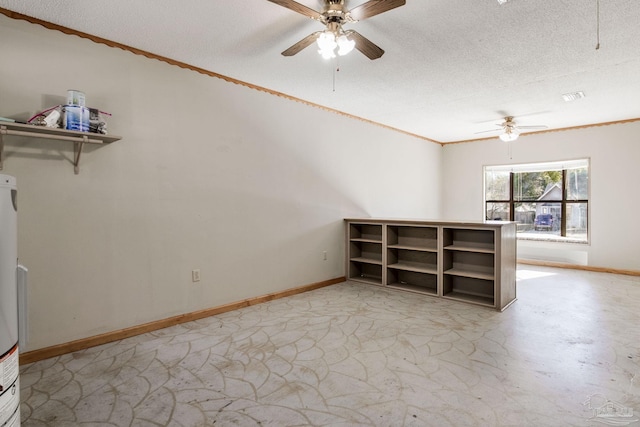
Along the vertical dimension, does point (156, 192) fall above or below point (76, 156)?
below

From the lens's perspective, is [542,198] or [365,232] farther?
[542,198]

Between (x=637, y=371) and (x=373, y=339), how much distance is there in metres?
1.81

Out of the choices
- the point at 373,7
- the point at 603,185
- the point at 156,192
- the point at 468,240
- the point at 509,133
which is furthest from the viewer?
the point at 603,185

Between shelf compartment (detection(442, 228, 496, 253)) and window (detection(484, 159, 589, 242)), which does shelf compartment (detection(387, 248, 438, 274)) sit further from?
window (detection(484, 159, 589, 242))

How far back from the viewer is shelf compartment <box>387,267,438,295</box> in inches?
177

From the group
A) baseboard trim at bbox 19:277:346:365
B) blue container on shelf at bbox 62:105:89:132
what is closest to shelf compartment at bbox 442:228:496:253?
baseboard trim at bbox 19:277:346:365

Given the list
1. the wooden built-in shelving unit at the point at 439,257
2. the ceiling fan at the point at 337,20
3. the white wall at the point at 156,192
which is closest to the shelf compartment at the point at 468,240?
the wooden built-in shelving unit at the point at 439,257

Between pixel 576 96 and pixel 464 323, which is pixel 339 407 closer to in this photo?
pixel 464 323

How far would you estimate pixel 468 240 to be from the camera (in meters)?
4.22

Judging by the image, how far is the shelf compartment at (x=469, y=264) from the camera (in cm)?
403

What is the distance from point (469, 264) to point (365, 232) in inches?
61.5

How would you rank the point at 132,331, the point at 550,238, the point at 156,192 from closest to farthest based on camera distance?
the point at 132,331, the point at 156,192, the point at 550,238

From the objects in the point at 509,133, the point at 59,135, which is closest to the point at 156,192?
the point at 59,135

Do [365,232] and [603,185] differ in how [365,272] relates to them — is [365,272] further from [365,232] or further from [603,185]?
[603,185]
